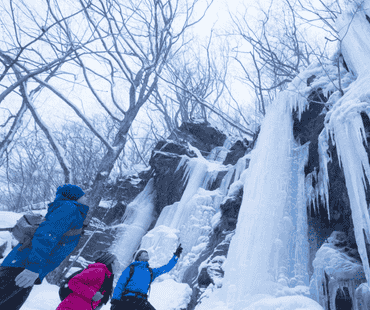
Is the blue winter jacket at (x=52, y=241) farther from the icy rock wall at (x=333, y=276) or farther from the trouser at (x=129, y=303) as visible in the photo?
the icy rock wall at (x=333, y=276)

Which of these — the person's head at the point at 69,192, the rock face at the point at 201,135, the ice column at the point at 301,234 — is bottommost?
the person's head at the point at 69,192

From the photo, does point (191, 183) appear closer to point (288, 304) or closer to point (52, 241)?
point (288, 304)

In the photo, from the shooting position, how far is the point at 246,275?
3.05 metres

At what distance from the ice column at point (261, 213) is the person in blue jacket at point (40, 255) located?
2.23m

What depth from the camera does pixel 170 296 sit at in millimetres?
3965

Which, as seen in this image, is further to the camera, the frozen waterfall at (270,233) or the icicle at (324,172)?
the icicle at (324,172)

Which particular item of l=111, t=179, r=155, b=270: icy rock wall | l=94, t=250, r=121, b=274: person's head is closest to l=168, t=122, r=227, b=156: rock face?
l=111, t=179, r=155, b=270: icy rock wall

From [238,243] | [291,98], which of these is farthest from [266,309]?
[291,98]

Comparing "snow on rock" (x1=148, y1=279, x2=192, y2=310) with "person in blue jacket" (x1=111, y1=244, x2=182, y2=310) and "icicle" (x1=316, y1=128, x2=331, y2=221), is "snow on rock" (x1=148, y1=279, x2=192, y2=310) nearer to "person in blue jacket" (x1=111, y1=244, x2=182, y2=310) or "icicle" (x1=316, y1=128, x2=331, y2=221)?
"person in blue jacket" (x1=111, y1=244, x2=182, y2=310)

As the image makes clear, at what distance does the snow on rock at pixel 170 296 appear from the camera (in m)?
3.74

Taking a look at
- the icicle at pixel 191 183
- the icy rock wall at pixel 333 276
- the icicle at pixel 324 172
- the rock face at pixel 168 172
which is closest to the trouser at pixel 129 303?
the icy rock wall at pixel 333 276

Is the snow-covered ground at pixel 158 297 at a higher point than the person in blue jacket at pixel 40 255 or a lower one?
lower

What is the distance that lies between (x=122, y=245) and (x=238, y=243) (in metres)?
4.86

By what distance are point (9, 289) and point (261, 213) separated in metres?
3.15
